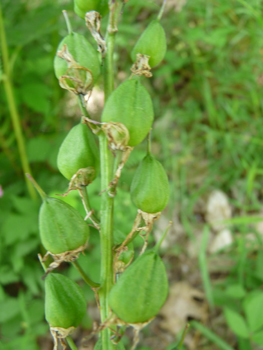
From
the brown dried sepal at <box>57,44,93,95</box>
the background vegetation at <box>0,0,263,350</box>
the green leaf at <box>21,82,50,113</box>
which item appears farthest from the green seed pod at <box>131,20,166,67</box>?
the green leaf at <box>21,82,50,113</box>

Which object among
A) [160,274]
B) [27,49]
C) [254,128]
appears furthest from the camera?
[254,128]

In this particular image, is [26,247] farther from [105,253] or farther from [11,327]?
[105,253]

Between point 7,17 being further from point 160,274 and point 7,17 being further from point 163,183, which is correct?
point 160,274

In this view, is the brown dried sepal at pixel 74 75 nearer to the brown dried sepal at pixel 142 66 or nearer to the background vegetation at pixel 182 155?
the brown dried sepal at pixel 142 66

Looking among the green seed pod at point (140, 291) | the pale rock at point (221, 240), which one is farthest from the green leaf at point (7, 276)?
the pale rock at point (221, 240)

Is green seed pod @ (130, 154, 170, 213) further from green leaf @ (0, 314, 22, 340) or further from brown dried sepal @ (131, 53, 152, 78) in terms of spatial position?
green leaf @ (0, 314, 22, 340)

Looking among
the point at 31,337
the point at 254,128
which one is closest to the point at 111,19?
the point at 31,337

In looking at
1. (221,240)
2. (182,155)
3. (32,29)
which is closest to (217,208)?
(221,240)
